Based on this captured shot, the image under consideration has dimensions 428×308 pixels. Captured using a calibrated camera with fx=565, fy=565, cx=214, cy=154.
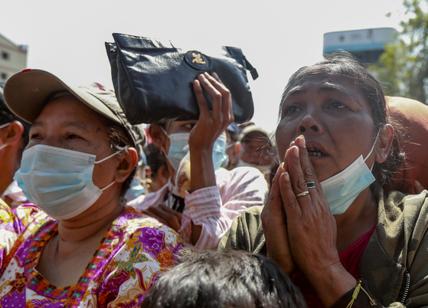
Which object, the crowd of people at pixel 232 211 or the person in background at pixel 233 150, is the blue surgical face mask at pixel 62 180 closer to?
the crowd of people at pixel 232 211

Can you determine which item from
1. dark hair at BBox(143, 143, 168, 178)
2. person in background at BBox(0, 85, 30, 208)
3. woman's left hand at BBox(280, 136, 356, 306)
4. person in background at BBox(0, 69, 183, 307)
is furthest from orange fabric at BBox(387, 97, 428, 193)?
dark hair at BBox(143, 143, 168, 178)

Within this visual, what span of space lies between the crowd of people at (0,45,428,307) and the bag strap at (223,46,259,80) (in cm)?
22

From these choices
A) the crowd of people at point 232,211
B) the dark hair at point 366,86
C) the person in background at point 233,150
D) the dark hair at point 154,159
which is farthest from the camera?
the person in background at point 233,150

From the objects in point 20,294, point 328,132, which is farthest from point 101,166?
point 328,132

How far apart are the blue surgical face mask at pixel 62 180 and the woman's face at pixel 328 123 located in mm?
876

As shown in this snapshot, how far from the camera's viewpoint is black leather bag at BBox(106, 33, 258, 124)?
217cm

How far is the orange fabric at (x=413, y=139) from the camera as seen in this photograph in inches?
90.2

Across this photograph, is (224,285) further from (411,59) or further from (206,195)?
(411,59)

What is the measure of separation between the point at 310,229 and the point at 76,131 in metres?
1.16

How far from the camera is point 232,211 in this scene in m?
2.61

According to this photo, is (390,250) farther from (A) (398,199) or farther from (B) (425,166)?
(B) (425,166)

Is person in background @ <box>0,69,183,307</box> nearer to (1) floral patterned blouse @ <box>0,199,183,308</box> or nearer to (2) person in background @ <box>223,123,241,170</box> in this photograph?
(1) floral patterned blouse @ <box>0,199,183,308</box>

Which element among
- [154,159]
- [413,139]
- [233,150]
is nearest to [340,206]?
[413,139]

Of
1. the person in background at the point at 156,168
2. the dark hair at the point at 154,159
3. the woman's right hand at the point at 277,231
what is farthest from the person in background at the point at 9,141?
the woman's right hand at the point at 277,231
